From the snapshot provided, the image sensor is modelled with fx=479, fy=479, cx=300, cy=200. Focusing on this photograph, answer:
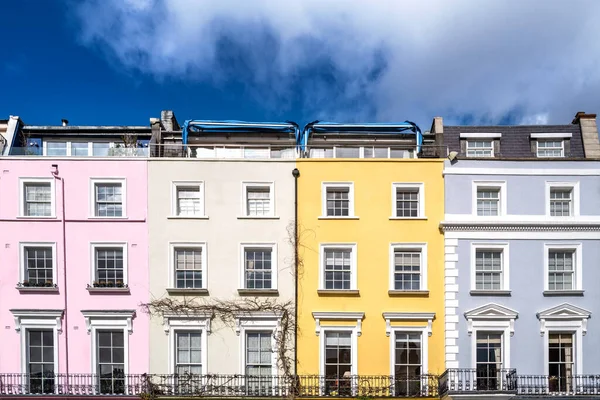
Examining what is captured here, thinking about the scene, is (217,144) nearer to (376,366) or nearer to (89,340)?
(89,340)

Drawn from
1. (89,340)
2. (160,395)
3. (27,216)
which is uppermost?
(27,216)

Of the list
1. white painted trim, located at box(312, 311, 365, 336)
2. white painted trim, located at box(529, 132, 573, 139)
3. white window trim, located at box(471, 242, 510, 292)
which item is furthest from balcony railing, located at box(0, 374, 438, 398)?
white painted trim, located at box(529, 132, 573, 139)

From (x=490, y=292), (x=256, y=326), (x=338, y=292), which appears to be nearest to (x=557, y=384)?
(x=490, y=292)

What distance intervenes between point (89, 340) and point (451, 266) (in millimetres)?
15063

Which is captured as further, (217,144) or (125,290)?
(217,144)

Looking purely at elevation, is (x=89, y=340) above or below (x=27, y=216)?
below

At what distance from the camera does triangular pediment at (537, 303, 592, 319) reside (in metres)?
19.3

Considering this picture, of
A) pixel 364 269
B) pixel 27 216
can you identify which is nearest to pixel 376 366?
pixel 364 269

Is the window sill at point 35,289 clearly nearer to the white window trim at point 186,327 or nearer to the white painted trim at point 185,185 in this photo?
the white window trim at point 186,327

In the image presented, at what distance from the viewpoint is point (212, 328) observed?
1955 centimetres

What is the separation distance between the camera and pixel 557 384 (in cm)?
1931

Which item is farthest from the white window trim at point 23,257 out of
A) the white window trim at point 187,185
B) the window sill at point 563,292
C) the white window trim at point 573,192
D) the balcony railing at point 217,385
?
the white window trim at point 573,192

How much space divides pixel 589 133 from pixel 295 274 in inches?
608

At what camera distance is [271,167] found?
20.1 m
